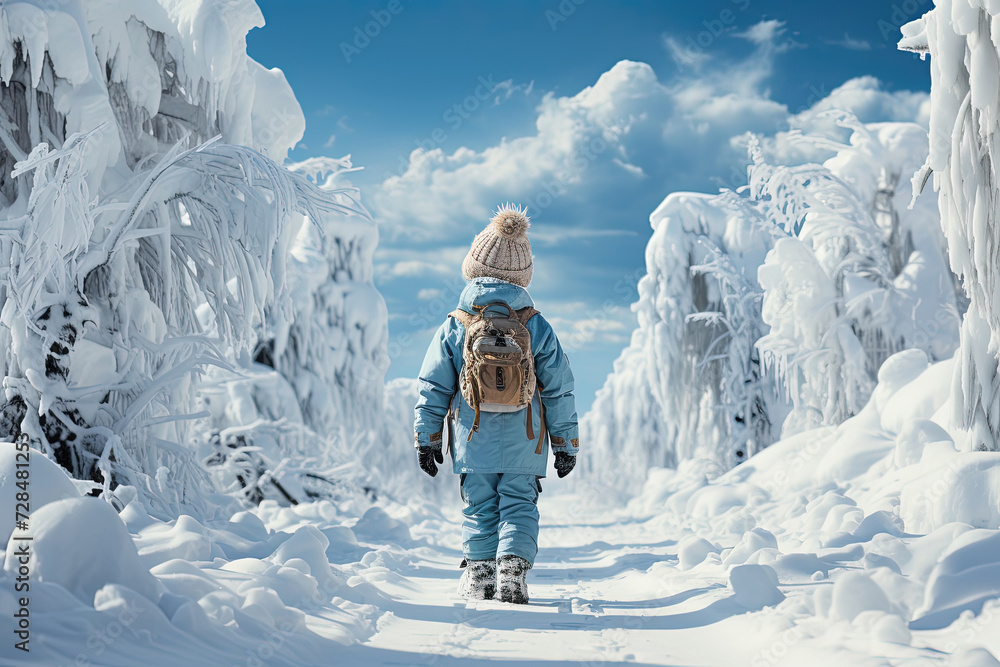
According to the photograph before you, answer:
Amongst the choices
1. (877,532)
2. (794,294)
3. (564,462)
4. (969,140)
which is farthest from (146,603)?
(794,294)

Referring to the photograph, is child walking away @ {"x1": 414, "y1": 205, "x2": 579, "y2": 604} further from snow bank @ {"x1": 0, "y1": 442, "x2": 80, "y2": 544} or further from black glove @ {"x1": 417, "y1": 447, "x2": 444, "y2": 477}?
snow bank @ {"x1": 0, "y1": 442, "x2": 80, "y2": 544}

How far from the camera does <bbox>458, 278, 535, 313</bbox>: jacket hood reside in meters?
3.77

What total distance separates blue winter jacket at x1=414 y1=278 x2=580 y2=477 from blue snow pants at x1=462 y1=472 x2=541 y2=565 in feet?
0.28

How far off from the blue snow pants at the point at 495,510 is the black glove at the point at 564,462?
0.46 feet

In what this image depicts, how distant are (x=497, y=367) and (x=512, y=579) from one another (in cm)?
99

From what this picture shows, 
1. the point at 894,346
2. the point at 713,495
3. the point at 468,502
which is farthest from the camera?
the point at 894,346

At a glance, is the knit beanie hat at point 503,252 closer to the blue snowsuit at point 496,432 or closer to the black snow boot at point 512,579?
the blue snowsuit at point 496,432

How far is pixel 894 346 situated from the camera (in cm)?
1137

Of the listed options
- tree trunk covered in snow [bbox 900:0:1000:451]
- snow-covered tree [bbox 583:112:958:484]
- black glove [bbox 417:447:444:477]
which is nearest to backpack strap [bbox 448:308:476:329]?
black glove [bbox 417:447:444:477]

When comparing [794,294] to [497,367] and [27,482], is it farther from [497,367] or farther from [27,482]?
[27,482]

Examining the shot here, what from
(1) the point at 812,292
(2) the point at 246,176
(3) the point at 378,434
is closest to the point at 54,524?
(2) the point at 246,176

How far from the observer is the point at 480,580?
11.8 feet

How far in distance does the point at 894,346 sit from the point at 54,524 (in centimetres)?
1189

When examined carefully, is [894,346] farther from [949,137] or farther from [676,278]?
[949,137]
